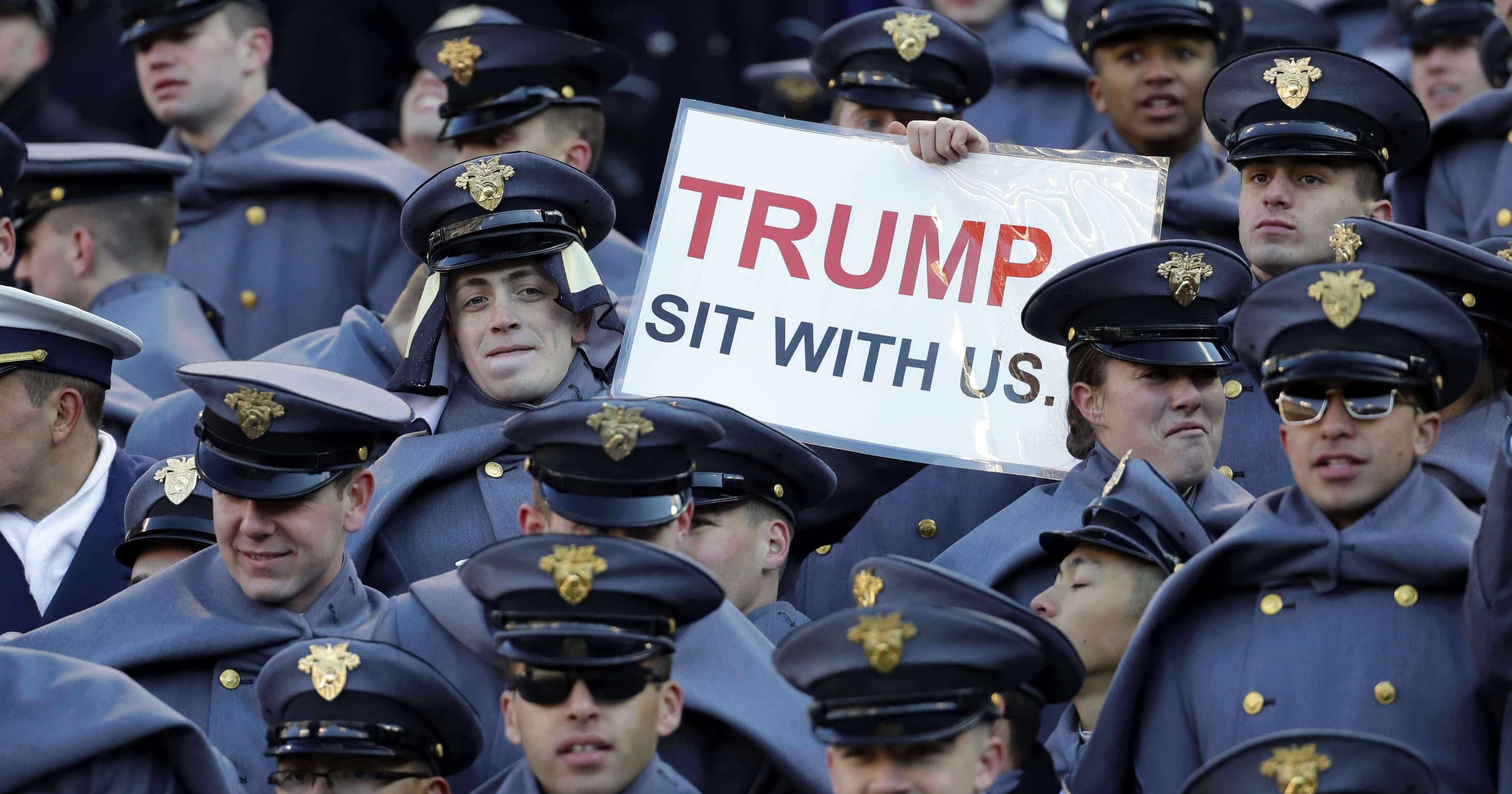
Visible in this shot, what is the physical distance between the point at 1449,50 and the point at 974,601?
537 cm

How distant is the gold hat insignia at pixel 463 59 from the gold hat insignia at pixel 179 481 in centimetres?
238

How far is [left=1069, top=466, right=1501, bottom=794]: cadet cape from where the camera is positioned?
6.16 metres

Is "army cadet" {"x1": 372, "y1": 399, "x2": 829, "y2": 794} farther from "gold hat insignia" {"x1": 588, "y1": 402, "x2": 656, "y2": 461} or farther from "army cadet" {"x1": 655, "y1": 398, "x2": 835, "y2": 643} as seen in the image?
"army cadet" {"x1": 655, "y1": 398, "x2": 835, "y2": 643}

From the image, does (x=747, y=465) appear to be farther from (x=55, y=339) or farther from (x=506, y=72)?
(x=506, y=72)

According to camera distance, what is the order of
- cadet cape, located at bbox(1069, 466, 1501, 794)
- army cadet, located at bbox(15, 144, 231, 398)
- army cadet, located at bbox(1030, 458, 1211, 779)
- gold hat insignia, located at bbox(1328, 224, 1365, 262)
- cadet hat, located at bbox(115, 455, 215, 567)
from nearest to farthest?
1. cadet cape, located at bbox(1069, 466, 1501, 794)
2. army cadet, located at bbox(1030, 458, 1211, 779)
3. gold hat insignia, located at bbox(1328, 224, 1365, 262)
4. cadet hat, located at bbox(115, 455, 215, 567)
5. army cadet, located at bbox(15, 144, 231, 398)

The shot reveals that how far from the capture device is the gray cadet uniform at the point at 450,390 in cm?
786

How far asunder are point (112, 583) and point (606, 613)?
252cm

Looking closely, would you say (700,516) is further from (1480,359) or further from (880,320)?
(1480,359)

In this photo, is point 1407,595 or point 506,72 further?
point 506,72

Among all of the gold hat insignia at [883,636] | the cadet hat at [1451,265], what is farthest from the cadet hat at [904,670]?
the cadet hat at [1451,265]

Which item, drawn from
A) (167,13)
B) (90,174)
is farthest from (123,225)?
(167,13)

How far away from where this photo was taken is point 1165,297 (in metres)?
7.32

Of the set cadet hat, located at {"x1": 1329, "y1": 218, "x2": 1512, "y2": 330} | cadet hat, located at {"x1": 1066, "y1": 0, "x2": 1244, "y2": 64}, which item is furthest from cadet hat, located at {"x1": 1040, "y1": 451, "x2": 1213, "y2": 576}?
cadet hat, located at {"x1": 1066, "y1": 0, "x2": 1244, "y2": 64}

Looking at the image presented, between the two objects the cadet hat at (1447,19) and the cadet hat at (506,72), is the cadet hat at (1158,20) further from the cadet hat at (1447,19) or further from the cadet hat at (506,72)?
the cadet hat at (506,72)
